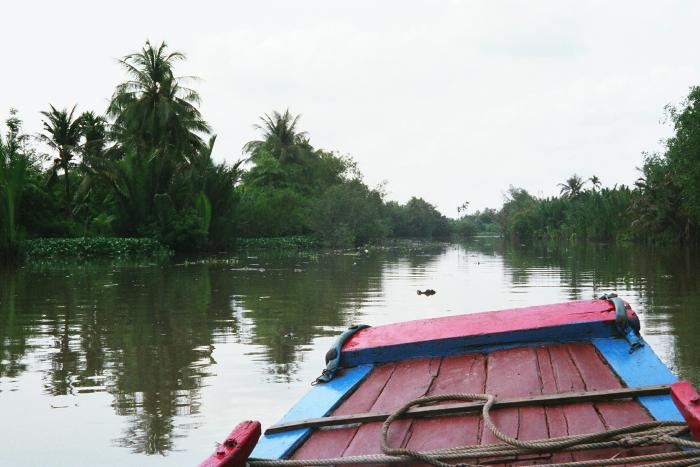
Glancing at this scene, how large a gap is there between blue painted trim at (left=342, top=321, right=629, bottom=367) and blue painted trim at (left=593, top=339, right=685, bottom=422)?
0.22 ft

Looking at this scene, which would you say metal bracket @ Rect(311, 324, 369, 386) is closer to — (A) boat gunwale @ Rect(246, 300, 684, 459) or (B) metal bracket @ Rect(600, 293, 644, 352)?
(A) boat gunwale @ Rect(246, 300, 684, 459)

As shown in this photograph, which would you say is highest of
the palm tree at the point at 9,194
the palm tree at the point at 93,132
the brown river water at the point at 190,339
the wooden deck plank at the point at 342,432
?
the palm tree at the point at 93,132

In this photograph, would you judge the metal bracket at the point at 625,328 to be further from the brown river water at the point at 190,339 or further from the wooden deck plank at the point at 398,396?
the brown river water at the point at 190,339

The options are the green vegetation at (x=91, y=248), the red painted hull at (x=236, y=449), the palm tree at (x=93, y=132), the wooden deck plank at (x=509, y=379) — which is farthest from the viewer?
the palm tree at (x=93, y=132)

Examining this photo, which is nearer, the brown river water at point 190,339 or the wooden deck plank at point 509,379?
the wooden deck plank at point 509,379

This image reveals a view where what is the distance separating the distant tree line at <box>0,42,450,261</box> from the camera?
2989 cm

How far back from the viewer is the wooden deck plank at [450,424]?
255 cm

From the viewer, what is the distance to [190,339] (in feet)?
26.9

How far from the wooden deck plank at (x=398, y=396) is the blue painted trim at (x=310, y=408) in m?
0.16

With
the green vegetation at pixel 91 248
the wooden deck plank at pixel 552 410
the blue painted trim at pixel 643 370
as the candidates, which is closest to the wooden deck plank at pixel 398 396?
the wooden deck plank at pixel 552 410

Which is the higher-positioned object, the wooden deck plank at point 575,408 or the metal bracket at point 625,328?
the metal bracket at point 625,328

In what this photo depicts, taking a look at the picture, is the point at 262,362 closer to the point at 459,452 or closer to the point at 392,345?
the point at 392,345

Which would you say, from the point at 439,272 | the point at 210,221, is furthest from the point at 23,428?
the point at 210,221

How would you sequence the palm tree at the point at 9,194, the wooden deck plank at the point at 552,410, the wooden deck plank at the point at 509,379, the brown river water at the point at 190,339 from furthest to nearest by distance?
the palm tree at the point at 9,194 < the brown river water at the point at 190,339 < the wooden deck plank at the point at 509,379 < the wooden deck plank at the point at 552,410
